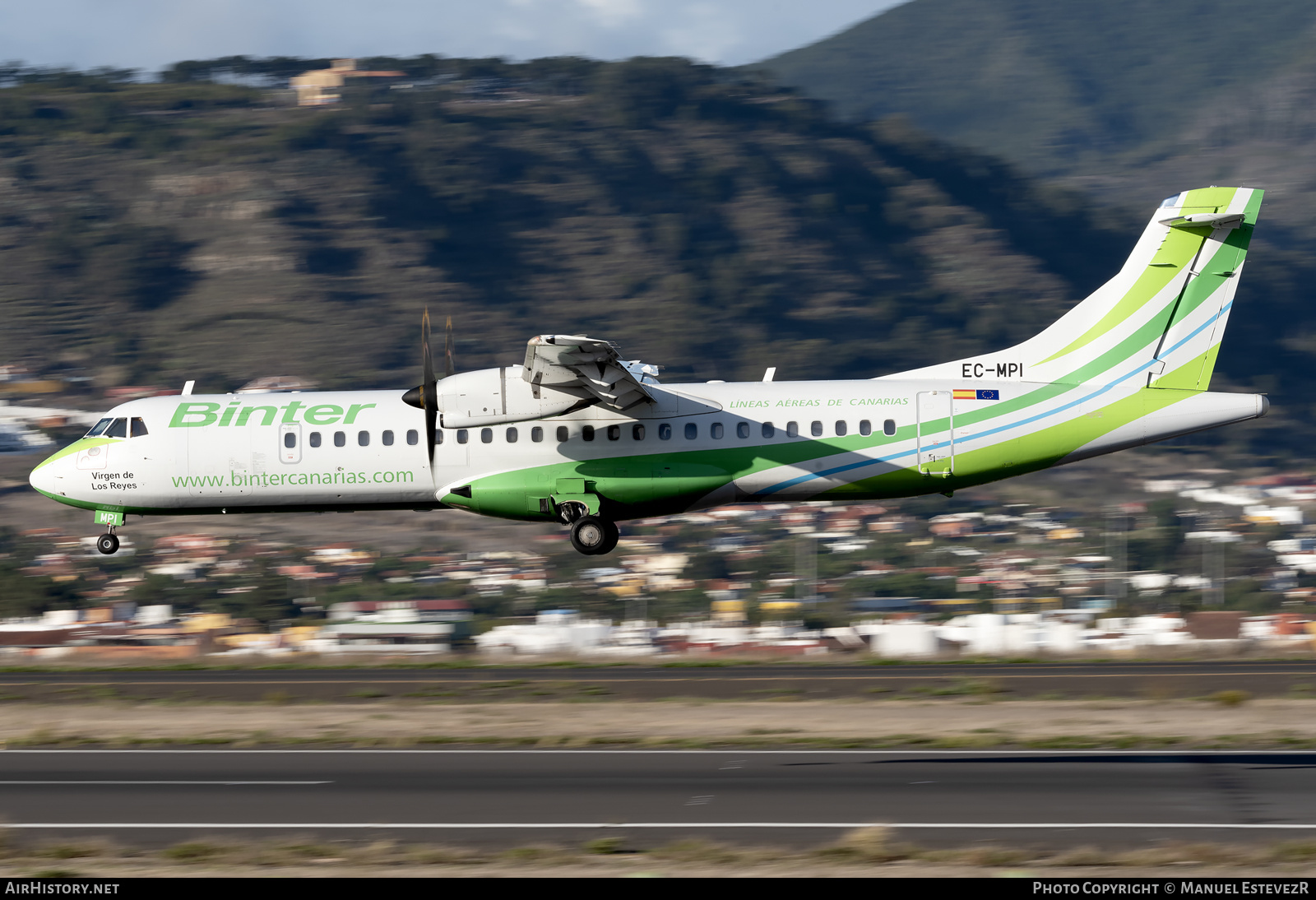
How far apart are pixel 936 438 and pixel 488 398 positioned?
830 centimetres

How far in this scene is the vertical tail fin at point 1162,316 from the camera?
27344mm

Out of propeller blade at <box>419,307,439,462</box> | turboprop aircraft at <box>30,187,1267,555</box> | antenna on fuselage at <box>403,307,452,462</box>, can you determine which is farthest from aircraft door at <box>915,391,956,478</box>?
propeller blade at <box>419,307,439,462</box>

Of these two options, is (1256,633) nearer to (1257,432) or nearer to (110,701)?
(110,701)

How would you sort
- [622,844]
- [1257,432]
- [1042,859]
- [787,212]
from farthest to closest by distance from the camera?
[787,212] → [1257,432] → [622,844] → [1042,859]

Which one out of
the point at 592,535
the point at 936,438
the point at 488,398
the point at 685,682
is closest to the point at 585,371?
the point at 488,398

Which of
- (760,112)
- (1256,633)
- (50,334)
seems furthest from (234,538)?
(760,112)

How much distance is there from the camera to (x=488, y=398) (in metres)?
25.3

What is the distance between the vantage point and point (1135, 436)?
88.4 feet

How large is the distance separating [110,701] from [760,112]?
137 metres

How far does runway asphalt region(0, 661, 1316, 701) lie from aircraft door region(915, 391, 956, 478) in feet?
14.4

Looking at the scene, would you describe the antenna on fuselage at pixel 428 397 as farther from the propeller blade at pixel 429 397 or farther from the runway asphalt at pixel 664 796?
the runway asphalt at pixel 664 796

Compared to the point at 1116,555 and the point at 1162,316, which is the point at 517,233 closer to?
the point at 1116,555

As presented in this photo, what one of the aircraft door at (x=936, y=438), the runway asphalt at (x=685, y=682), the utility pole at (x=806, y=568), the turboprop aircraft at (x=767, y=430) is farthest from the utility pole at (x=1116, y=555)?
the aircraft door at (x=936, y=438)

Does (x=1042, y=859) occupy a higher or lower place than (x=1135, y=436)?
lower
